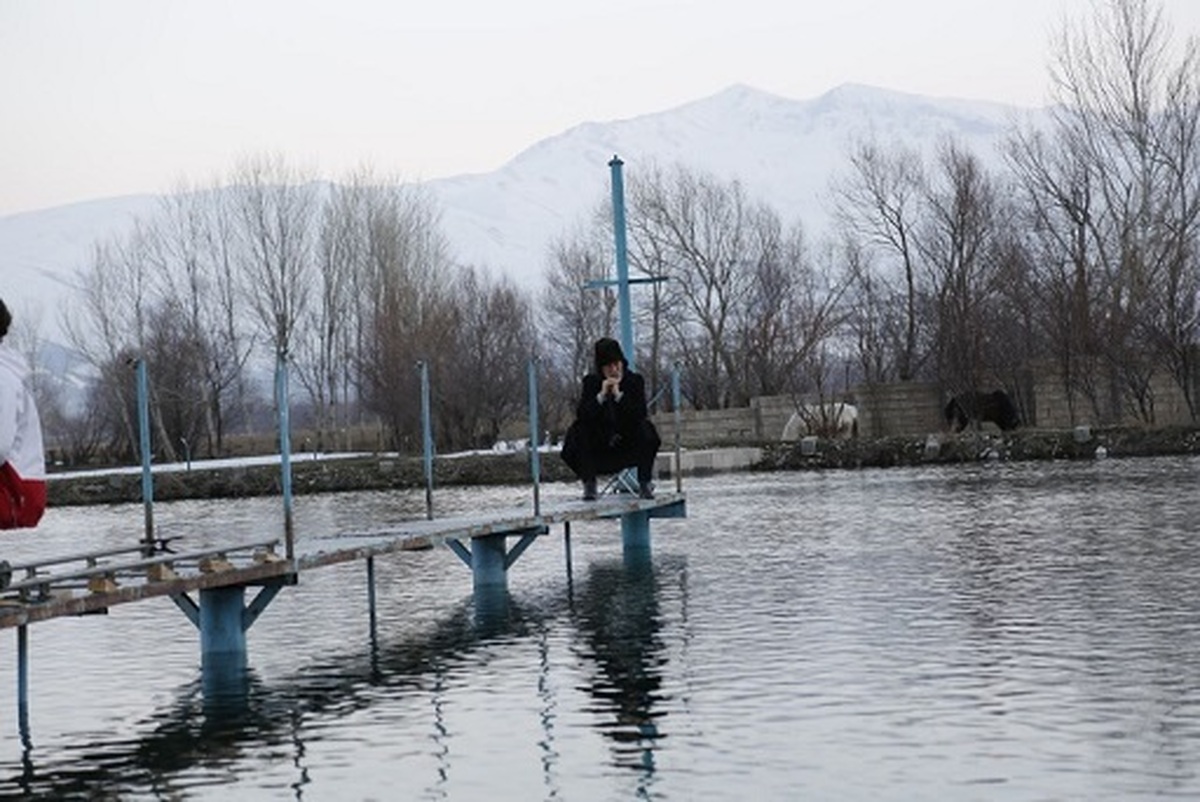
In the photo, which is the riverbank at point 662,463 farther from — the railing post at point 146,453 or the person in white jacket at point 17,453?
the person in white jacket at point 17,453

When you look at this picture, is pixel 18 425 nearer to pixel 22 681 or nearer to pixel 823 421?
pixel 22 681

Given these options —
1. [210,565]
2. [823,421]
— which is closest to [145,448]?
[210,565]

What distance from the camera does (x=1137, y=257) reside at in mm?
51094

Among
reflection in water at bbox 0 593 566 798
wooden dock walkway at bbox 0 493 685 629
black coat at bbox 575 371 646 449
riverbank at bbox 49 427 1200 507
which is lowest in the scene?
reflection in water at bbox 0 593 566 798

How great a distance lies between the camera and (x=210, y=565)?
14.2m

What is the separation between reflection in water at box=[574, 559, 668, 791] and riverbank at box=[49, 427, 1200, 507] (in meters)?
20.9

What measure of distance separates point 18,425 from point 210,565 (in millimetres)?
4023

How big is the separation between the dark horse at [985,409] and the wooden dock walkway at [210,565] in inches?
1238

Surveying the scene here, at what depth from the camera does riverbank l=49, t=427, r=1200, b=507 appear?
4347 cm

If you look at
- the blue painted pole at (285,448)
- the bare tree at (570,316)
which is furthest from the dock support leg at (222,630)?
the bare tree at (570,316)

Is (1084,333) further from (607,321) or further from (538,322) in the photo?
(538,322)

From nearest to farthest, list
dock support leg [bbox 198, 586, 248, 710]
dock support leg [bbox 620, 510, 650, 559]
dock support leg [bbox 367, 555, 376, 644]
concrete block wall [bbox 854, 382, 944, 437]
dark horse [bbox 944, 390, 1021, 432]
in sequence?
dock support leg [bbox 198, 586, 248, 710]
dock support leg [bbox 367, 555, 376, 644]
dock support leg [bbox 620, 510, 650, 559]
dark horse [bbox 944, 390, 1021, 432]
concrete block wall [bbox 854, 382, 944, 437]

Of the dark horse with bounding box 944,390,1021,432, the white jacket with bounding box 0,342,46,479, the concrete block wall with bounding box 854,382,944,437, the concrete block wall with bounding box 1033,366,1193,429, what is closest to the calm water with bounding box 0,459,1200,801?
the white jacket with bounding box 0,342,46,479

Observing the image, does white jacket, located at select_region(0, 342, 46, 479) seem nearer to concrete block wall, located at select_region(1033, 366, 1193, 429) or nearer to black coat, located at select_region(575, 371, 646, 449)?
black coat, located at select_region(575, 371, 646, 449)
